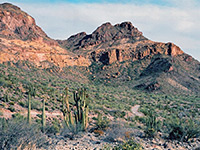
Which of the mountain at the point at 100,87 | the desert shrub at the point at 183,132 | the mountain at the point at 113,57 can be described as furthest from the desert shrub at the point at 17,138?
the mountain at the point at 113,57

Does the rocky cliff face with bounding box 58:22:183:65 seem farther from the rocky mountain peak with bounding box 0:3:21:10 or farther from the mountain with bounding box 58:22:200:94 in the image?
the rocky mountain peak with bounding box 0:3:21:10

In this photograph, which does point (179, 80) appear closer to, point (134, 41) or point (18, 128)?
point (134, 41)

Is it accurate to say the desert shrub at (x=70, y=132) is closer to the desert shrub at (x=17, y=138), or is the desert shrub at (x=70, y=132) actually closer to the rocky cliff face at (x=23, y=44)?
the desert shrub at (x=17, y=138)

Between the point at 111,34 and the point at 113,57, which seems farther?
the point at 111,34

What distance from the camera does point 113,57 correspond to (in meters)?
77.4

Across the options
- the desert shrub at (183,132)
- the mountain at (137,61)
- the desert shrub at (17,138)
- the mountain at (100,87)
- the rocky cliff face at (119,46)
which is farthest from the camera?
the rocky cliff face at (119,46)

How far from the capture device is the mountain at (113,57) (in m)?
55.9

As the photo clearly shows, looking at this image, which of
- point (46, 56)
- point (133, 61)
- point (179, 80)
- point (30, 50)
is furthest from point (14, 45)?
point (179, 80)

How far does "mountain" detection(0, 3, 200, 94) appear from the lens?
183ft

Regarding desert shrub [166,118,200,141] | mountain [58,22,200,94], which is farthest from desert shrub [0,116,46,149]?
mountain [58,22,200,94]

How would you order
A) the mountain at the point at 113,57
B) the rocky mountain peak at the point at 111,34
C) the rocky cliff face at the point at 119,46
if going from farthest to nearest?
the rocky mountain peak at the point at 111,34
the rocky cliff face at the point at 119,46
the mountain at the point at 113,57

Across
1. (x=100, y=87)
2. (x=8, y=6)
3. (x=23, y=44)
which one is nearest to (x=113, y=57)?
(x=100, y=87)

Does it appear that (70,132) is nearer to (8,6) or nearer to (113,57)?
(113,57)

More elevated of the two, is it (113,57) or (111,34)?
(111,34)
